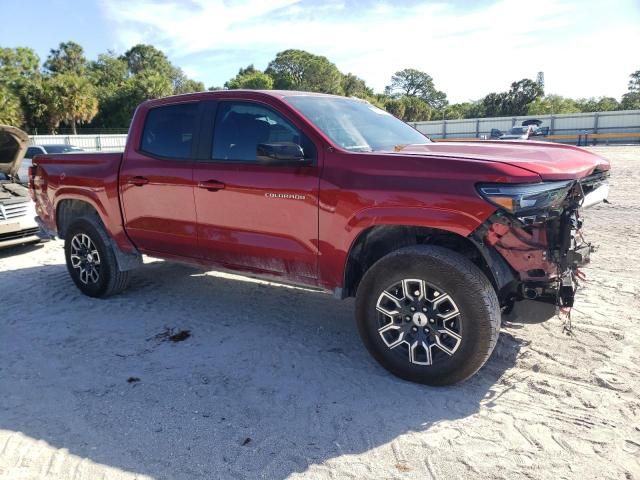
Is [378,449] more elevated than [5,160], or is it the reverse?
[5,160]

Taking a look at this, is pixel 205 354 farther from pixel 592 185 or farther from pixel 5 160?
pixel 5 160

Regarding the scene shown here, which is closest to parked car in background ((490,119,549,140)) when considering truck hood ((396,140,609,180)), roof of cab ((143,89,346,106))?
truck hood ((396,140,609,180))

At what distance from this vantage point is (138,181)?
15.4ft

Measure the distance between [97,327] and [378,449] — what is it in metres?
2.98

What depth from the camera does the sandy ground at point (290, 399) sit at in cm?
266

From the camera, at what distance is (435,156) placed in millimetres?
3271

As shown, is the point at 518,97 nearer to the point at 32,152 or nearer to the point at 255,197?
the point at 32,152

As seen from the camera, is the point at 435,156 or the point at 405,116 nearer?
the point at 435,156

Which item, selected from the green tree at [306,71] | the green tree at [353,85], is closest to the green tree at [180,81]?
the green tree at [306,71]

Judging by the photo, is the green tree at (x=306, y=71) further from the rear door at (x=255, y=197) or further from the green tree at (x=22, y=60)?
the rear door at (x=255, y=197)

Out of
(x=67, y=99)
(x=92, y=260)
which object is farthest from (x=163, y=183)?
(x=67, y=99)

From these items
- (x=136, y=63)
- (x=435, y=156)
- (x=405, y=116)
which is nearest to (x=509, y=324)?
(x=435, y=156)

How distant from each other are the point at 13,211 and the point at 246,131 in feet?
16.0

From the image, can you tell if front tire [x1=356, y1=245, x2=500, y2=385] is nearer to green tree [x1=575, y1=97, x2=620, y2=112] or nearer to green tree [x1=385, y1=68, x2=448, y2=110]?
green tree [x1=575, y1=97, x2=620, y2=112]
